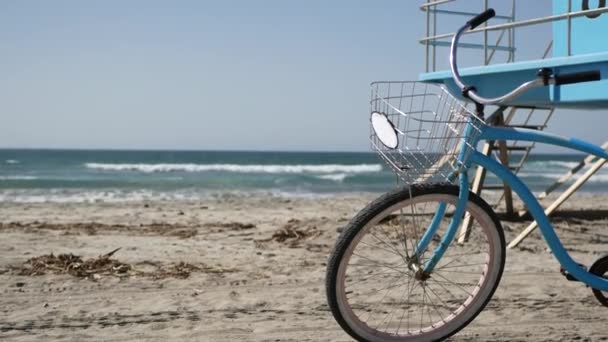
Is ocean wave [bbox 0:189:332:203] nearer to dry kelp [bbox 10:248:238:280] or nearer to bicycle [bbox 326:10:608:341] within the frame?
dry kelp [bbox 10:248:238:280]

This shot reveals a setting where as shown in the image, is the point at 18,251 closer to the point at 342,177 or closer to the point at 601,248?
the point at 601,248

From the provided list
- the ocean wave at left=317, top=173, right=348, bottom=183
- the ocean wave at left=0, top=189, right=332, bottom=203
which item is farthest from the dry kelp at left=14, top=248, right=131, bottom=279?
the ocean wave at left=317, top=173, right=348, bottom=183

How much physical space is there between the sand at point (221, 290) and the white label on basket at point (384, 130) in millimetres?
1348

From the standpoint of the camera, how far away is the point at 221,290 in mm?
5000

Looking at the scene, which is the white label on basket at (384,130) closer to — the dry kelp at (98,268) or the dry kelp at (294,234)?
the dry kelp at (98,268)

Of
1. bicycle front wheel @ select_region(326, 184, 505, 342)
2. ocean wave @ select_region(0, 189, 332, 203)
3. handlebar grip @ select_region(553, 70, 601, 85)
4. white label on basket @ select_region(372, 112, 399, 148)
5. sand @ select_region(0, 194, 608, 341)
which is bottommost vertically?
ocean wave @ select_region(0, 189, 332, 203)

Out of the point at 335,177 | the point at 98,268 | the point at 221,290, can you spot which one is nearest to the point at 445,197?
the point at 221,290

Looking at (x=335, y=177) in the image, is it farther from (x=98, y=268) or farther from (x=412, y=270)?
(x=412, y=270)

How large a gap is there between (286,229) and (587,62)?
4.72 m

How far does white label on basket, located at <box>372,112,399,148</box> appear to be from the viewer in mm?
2943

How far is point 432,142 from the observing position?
2.97m

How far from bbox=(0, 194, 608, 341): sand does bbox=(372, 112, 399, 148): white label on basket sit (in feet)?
4.42

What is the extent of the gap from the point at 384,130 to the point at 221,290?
2517 millimetres

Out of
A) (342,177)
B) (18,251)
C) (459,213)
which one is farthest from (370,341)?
(342,177)
